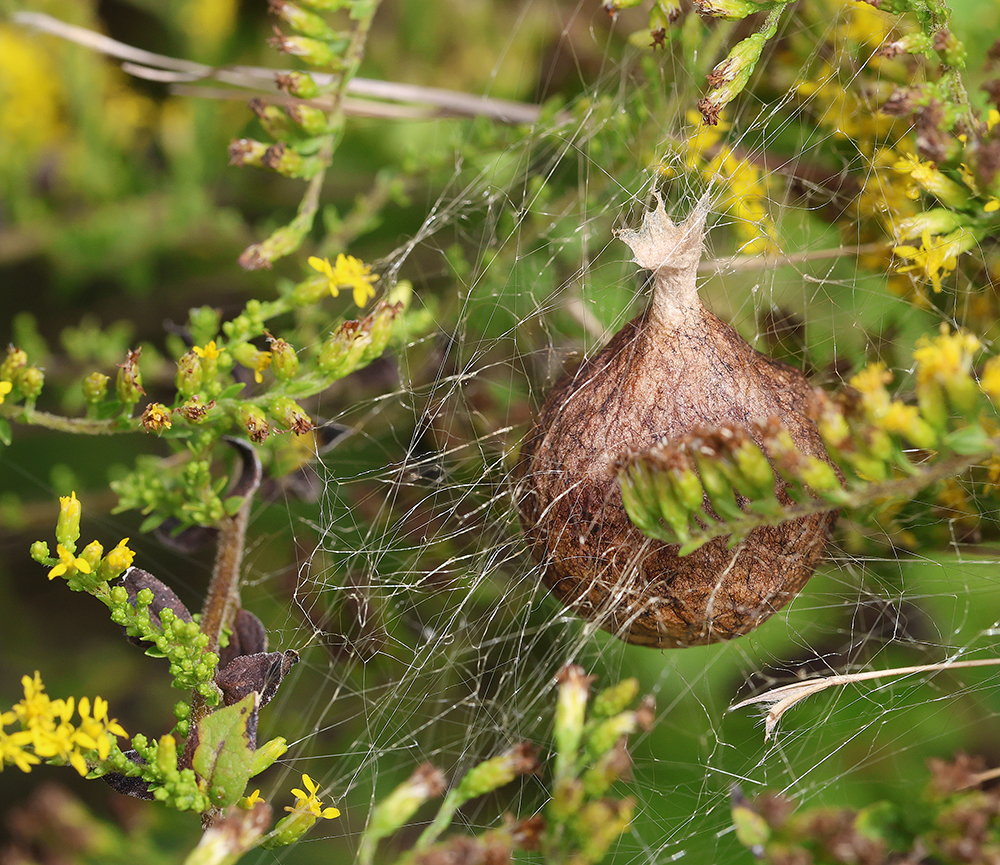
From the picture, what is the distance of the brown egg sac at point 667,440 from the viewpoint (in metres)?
1.26

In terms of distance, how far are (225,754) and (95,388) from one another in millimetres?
651

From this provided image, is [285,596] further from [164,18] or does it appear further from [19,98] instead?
[164,18]

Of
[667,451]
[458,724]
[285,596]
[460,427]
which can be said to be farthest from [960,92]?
[285,596]

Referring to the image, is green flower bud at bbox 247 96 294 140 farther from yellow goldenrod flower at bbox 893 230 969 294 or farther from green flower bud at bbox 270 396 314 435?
yellow goldenrod flower at bbox 893 230 969 294

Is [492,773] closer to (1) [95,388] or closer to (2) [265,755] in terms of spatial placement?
(2) [265,755]

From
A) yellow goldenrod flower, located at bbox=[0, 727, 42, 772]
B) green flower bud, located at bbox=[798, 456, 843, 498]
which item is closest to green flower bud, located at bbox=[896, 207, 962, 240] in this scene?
green flower bud, located at bbox=[798, 456, 843, 498]

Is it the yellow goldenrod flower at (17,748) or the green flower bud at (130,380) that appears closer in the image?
the yellow goldenrod flower at (17,748)

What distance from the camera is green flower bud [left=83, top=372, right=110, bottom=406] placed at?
149cm

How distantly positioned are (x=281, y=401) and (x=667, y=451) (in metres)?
0.64

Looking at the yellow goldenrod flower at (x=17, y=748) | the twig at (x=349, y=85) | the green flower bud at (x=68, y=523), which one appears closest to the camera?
A: the yellow goldenrod flower at (x=17, y=748)

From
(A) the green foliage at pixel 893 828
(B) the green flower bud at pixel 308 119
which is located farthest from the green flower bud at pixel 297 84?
(A) the green foliage at pixel 893 828

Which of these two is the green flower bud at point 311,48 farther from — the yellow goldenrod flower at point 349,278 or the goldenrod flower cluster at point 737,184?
the goldenrod flower cluster at point 737,184

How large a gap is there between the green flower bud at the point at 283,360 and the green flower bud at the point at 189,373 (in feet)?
0.39

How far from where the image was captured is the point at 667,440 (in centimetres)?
124
